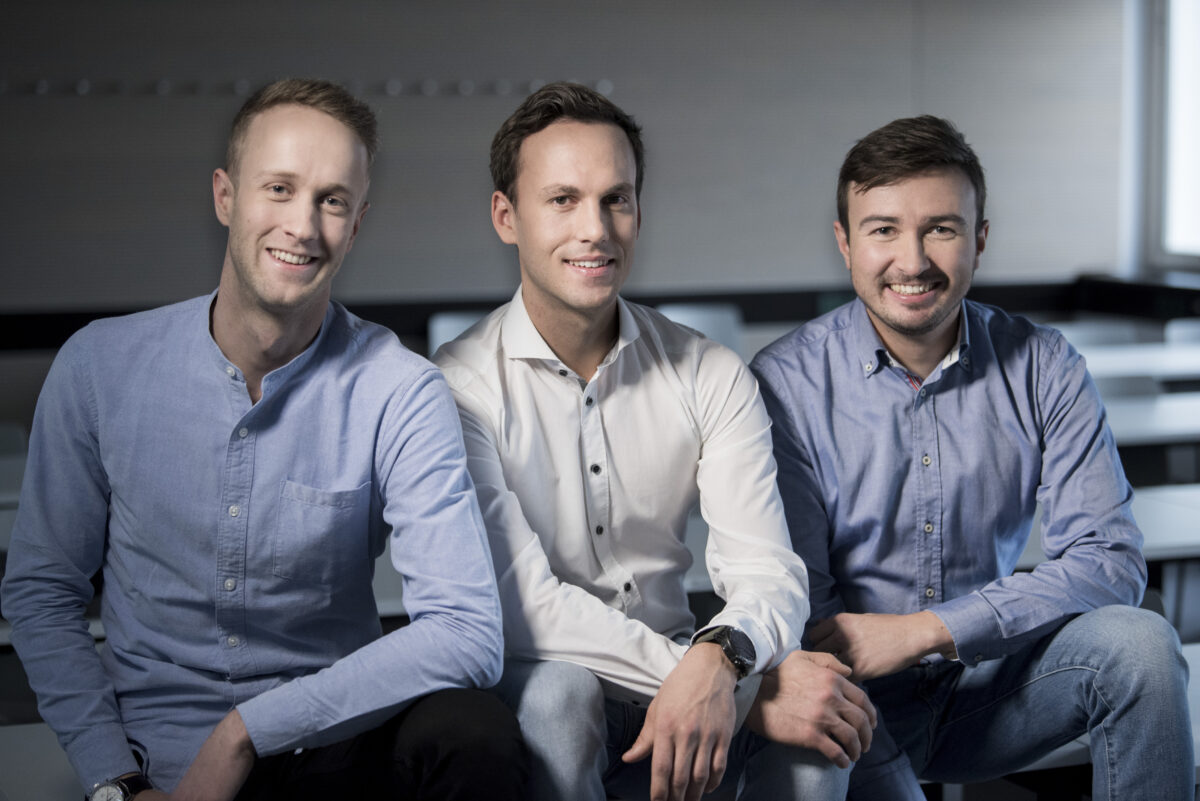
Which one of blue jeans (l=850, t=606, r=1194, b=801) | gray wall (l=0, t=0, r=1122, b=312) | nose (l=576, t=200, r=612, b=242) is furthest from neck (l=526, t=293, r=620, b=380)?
gray wall (l=0, t=0, r=1122, b=312)

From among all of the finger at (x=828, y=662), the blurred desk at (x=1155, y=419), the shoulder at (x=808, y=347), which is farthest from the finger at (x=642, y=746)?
the blurred desk at (x=1155, y=419)

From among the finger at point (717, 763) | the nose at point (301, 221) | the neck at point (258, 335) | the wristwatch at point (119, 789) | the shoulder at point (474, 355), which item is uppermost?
the nose at point (301, 221)

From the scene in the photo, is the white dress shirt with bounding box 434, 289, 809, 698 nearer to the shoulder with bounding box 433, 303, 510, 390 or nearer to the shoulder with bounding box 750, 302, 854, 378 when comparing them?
the shoulder with bounding box 433, 303, 510, 390

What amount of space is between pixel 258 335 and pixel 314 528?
265mm

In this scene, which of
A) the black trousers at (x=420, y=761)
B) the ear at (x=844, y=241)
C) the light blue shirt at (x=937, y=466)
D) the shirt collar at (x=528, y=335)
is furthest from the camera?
the ear at (x=844, y=241)

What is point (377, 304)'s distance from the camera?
18.4ft

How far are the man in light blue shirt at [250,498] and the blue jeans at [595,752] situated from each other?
8 cm

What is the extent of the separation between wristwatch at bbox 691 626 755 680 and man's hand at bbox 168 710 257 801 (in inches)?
23.2

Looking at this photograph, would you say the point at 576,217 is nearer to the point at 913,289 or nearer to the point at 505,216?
the point at 505,216

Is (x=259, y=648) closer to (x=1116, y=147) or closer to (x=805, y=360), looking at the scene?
(x=805, y=360)

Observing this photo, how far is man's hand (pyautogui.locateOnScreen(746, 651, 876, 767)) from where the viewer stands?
5.01 ft

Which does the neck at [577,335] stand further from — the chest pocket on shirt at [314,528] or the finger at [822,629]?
the finger at [822,629]

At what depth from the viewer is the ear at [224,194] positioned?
159 cm

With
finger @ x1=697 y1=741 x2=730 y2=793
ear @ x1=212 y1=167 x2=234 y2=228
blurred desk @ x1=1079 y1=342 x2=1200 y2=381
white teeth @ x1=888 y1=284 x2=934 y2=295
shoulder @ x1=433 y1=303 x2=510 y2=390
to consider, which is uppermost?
ear @ x1=212 y1=167 x2=234 y2=228
